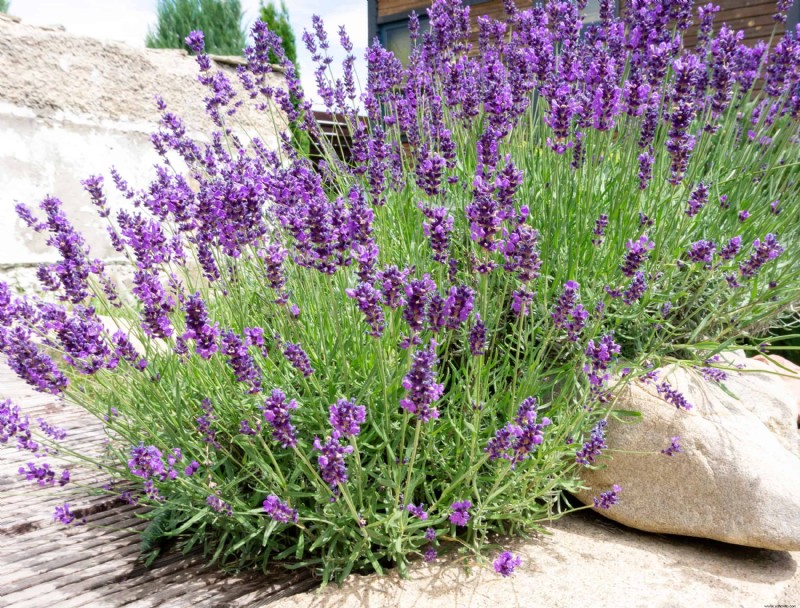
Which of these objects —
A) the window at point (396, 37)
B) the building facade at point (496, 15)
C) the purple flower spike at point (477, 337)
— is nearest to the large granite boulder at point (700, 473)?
the purple flower spike at point (477, 337)

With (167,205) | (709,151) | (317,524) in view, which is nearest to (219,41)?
(709,151)

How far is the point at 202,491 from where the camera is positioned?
2.13 meters

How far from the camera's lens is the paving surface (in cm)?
204

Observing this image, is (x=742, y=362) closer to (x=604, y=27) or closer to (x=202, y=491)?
(x=604, y=27)

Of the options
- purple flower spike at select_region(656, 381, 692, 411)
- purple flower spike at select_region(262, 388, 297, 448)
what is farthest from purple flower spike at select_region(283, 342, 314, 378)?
purple flower spike at select_region(656, 381, 692, 411)

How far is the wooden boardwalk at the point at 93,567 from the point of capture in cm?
208

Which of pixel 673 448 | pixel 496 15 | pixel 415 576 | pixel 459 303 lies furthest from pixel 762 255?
pixel 496 15

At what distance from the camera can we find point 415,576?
2129 millimetres

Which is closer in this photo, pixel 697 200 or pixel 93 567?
pixel 93 567

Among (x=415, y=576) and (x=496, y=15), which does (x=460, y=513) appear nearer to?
(x=415, y=576)

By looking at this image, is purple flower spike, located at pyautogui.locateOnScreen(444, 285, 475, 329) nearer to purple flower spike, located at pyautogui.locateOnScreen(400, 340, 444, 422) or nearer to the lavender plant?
the lavender plant

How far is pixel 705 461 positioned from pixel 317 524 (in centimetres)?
166

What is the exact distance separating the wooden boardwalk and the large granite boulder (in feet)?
4.64

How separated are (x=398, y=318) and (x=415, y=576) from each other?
949mm
